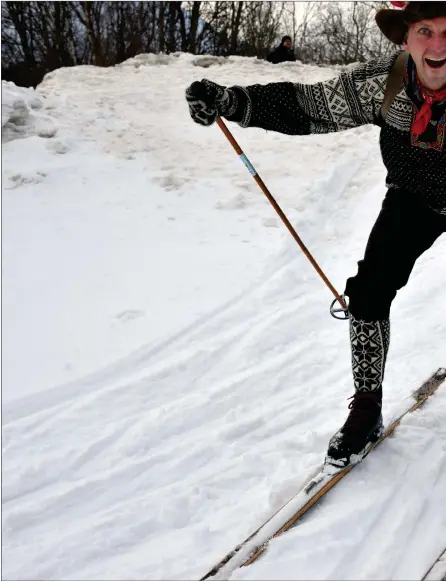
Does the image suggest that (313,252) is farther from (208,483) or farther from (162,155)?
(162,155)

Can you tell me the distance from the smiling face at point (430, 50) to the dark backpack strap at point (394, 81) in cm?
9

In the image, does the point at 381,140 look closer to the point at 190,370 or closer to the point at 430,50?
the point at 430,50

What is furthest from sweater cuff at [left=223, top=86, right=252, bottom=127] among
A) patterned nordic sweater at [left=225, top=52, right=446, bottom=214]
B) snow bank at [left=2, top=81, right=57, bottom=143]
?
snow bank at [left=2, top=81, right=57, bottom=143]

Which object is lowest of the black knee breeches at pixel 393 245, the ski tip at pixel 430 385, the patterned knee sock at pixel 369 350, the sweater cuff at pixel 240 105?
the ski tip at pixel 430 385

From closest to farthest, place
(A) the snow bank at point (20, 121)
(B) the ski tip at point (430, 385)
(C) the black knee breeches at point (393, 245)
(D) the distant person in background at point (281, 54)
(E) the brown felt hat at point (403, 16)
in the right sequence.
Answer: (E) the brown felt hat at point (403, 16)
(C) the black knee breeches at point (393, 245)
(B) the ski tip at point (430, 385)
(A) the snow bank at point (20, 121)
(D) the distant person in background at point (281, 54)

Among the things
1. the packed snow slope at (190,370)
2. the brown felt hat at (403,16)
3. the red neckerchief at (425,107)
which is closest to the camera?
the brown felt hat at (403,16)

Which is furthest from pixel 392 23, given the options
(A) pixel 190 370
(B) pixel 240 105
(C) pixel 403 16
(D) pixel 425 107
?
(A) pixel 190 370

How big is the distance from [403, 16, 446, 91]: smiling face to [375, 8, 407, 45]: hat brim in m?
0.05

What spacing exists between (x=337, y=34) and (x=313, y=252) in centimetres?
2392

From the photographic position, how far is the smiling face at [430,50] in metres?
1.71

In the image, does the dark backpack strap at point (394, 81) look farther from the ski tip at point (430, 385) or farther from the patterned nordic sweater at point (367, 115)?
the ski tip at point (430, 385)

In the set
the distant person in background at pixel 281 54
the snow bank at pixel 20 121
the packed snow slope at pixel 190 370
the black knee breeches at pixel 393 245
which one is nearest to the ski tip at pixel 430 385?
the packed snow slope at pixel 190 370

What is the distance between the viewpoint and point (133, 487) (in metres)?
2.21

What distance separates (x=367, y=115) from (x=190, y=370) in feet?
5.33
